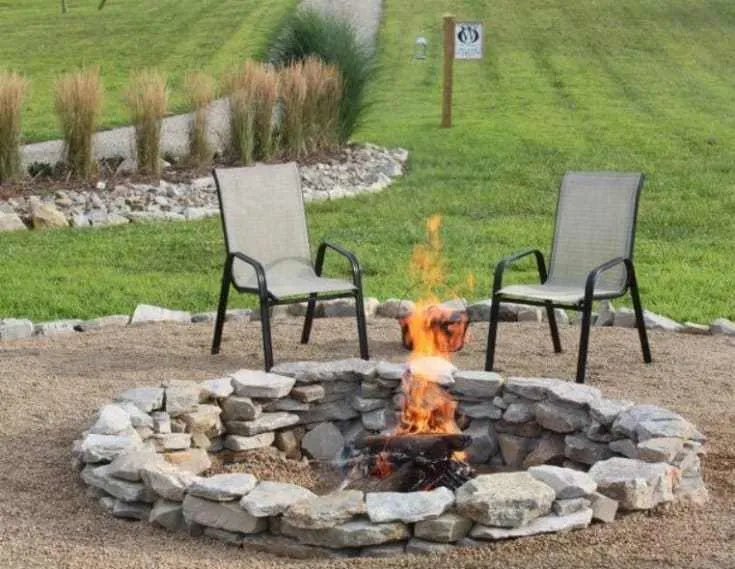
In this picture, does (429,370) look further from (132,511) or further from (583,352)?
(132,511)

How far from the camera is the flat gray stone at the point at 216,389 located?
609cm

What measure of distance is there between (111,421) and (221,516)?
972 millimetres

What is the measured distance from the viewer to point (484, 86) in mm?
23047

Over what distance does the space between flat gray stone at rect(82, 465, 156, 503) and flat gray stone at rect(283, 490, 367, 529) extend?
0.60 m

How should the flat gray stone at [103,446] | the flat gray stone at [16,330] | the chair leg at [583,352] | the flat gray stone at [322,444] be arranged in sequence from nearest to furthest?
the flat gray stone at [103,446], the flat gray stone at [322,444], the chair leg at [583,352], the flat gray stone at [16,330]

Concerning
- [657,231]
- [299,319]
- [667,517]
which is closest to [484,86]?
[657,231]

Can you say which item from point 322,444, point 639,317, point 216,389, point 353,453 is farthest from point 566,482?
point 639,317

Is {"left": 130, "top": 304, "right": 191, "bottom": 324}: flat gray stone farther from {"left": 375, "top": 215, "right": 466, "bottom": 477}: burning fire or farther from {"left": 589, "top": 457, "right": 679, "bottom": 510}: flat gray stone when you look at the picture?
{"left": 589, "top": 457, "right": 679, "bottom": 510}: flat gray stone

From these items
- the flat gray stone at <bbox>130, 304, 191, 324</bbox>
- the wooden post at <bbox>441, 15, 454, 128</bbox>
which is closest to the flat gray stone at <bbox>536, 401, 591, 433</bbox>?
the flat gray stone at <bbox>130, 304, 191, 324</bbox>

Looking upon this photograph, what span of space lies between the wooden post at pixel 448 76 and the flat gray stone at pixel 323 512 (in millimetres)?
13465

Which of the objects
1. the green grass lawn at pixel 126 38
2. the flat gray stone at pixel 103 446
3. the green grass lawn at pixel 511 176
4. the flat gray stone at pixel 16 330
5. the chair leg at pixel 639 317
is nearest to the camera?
the flat gray stone at pixel 103 446

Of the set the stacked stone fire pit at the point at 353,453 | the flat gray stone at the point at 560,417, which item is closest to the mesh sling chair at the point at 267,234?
the stacked stone fire pit at the point at 353,453

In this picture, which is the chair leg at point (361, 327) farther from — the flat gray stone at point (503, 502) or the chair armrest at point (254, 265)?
the flat gray stone at point (503, 502)

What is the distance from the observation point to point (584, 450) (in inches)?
230
